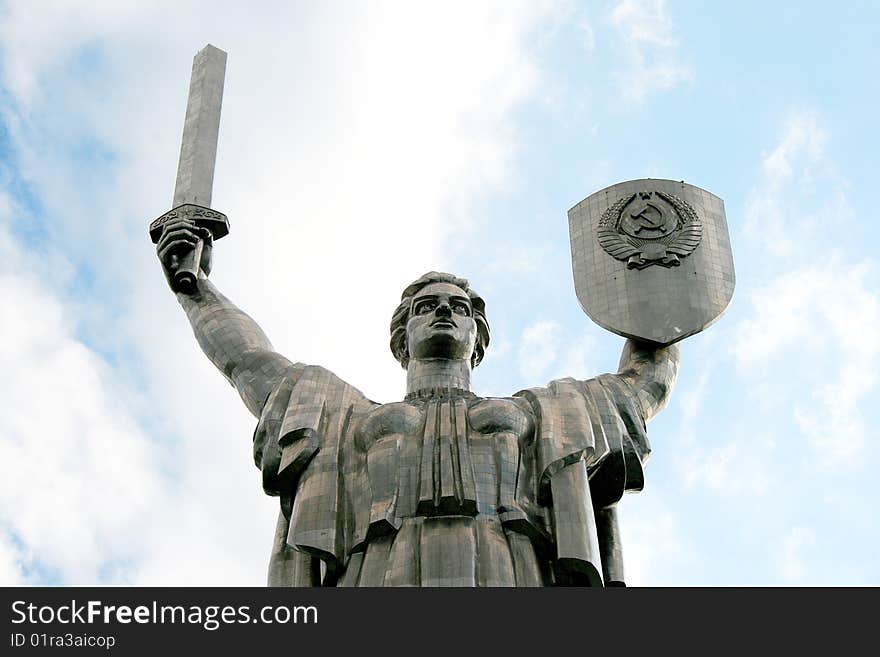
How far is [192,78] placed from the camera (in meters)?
17.0

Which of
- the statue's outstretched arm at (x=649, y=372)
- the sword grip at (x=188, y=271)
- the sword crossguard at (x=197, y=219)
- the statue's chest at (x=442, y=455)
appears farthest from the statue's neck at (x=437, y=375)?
the sword crossguard at (x=197, y=219)

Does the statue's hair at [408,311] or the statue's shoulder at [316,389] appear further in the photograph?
the statue's hair at [408,311]

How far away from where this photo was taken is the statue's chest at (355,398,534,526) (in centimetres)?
1239

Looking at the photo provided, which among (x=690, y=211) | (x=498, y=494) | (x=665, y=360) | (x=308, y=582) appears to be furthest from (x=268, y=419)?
(x=690, y=211)

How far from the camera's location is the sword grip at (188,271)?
1529cm

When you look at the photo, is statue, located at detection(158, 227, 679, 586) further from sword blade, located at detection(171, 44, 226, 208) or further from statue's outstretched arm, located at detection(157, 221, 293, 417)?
sword blade, located at detection(171, 44, 226, 208)

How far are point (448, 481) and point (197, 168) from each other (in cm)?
550

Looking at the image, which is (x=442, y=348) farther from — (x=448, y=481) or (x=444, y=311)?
(x=448, y=481)

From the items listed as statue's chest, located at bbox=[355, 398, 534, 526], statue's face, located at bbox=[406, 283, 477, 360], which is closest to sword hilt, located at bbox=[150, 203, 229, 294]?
statue's face, located at bbox=[406, 283, 477, 360]

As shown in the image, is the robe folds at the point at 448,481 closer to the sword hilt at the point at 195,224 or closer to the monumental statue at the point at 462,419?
the monumental statue at the point at 462,419

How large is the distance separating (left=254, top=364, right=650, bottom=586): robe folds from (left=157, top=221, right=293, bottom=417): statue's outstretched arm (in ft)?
1.06

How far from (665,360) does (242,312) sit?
4.68 meters

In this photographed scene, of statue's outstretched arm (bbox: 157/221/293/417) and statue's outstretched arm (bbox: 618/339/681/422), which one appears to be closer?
statue's outstretched arm (bbox: 618/339/681/422)
